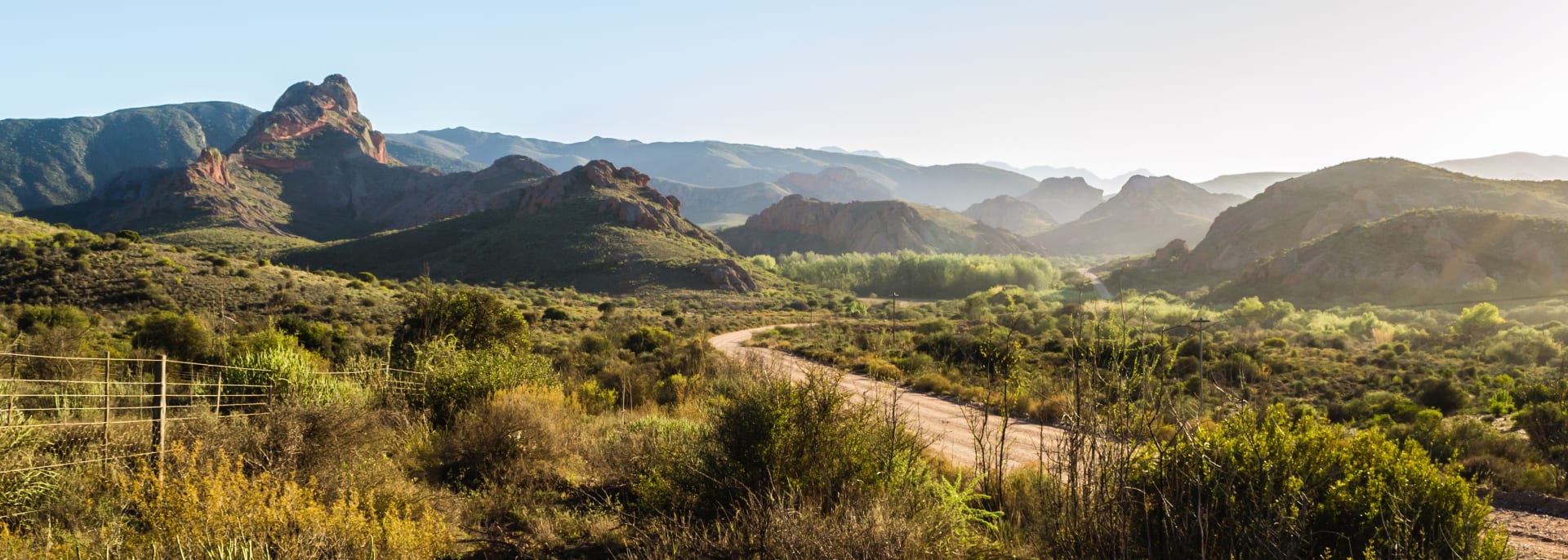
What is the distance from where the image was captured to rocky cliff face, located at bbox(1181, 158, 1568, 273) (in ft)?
261

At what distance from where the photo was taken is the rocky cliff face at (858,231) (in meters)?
144

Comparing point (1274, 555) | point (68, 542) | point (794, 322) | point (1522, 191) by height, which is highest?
point (1522, 191)

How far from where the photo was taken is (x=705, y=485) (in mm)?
5547

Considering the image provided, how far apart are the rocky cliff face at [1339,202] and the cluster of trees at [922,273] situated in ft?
70.9

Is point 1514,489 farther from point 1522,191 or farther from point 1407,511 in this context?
point 1522,191

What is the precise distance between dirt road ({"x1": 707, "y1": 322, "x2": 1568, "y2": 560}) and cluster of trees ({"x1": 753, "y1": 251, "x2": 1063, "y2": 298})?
85650 mm

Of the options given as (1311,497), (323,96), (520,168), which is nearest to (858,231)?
(520,168)

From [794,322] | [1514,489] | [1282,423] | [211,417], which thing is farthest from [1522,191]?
[211,417]

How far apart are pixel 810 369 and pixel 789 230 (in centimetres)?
14687

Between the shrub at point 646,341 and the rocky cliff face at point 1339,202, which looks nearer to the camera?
the shrub at point 646,341

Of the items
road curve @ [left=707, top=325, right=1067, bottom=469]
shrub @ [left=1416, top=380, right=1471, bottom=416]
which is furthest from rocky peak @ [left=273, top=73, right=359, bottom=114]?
shrub @ [left=1416, top=380, right=1471, bottom=416]

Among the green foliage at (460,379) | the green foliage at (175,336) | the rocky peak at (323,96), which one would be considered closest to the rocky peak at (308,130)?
the rocky peak at (323,96)

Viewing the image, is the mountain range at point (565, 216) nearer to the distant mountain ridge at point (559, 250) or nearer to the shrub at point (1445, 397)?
the distant mountain ridge at point (559, 250)

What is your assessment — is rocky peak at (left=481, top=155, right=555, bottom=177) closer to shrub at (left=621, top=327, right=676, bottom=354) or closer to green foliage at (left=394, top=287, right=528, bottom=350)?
shrub at (left=621, top=327, right=676, bottom=354)
